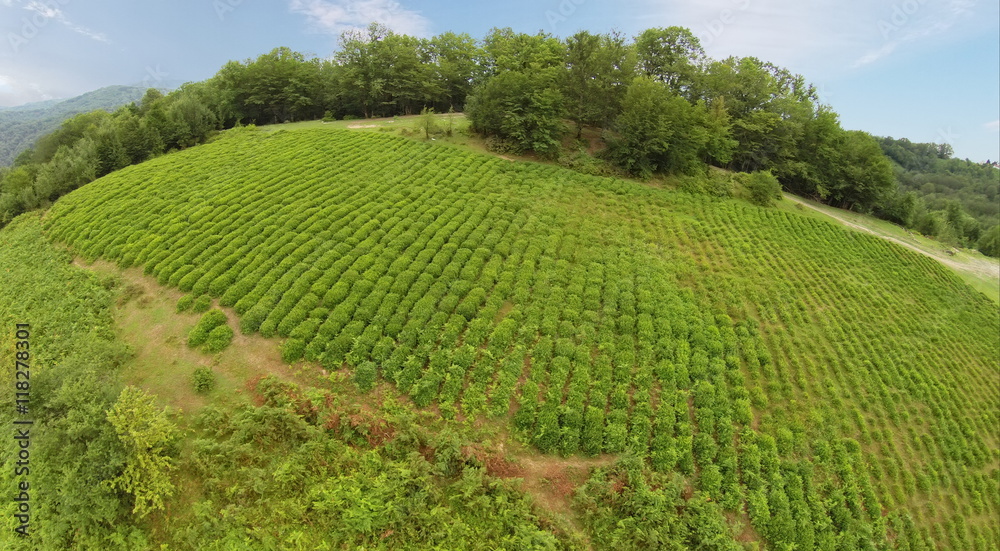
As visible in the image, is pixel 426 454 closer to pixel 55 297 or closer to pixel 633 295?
pixel 633 295

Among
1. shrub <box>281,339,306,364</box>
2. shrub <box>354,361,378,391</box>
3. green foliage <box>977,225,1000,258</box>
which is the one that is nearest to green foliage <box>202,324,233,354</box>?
shrub <box>281,339,306,364</box>

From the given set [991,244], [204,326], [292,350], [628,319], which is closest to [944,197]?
[991,244]

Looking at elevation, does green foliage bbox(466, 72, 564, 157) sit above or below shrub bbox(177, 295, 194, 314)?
above

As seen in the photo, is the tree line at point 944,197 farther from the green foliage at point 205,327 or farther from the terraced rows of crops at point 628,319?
the green foliage at point 205,327

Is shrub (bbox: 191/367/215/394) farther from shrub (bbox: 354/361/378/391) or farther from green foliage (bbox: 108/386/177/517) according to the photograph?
shrub (bbox: 354/361/378/391)

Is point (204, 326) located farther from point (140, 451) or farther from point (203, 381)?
point (140, 451)

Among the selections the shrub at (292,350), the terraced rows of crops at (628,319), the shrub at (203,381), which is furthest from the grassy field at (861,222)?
the shrub at (203,381)

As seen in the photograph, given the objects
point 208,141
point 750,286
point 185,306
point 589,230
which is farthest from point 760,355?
point 208,141
